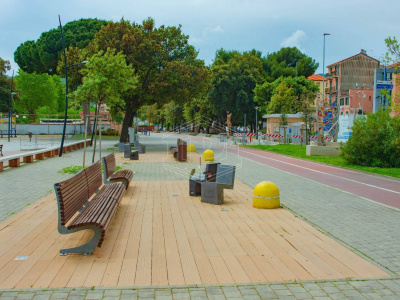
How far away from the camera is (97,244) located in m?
5.52

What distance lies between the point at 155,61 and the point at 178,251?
27605 mm

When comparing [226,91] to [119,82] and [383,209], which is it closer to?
[119,82]

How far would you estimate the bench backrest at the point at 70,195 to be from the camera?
537 cm

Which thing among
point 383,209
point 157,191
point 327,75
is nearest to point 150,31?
point 157,191

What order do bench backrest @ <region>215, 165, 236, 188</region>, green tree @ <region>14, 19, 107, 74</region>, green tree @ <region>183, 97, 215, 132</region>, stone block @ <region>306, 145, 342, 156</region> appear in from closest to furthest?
bench backrest @ <region>215, 165, 236, 188</region> < stone block @ <region>306, 145, 342, 156</region> < green tree @ <region>14, 19, 107, 74</region> < green tree @ <region>183, 97, 215, 132</region>

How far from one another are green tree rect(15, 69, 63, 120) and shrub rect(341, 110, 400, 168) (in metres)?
52.3

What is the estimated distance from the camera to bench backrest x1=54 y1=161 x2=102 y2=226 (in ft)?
17.6

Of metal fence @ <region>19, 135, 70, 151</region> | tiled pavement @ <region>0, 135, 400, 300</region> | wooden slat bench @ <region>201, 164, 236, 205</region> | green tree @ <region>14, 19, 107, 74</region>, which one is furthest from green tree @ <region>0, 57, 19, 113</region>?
wooden slat bench @ <region>201, 164, 236, 205</region>

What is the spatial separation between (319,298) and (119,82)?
16.1 meters

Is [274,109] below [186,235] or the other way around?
the other way around

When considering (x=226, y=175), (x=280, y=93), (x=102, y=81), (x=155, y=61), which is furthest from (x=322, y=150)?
(x=280, y=93)

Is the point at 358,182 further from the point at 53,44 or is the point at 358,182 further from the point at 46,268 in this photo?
the point at 53,44

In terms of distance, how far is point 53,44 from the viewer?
5550 centimetres

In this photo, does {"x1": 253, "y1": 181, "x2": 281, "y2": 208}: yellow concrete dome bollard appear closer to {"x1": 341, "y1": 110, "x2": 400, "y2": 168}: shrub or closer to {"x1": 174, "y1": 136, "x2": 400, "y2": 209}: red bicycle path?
{"x1": 174, "y1": 136, "x2": 400, "y2": 209}: red bicycle path
